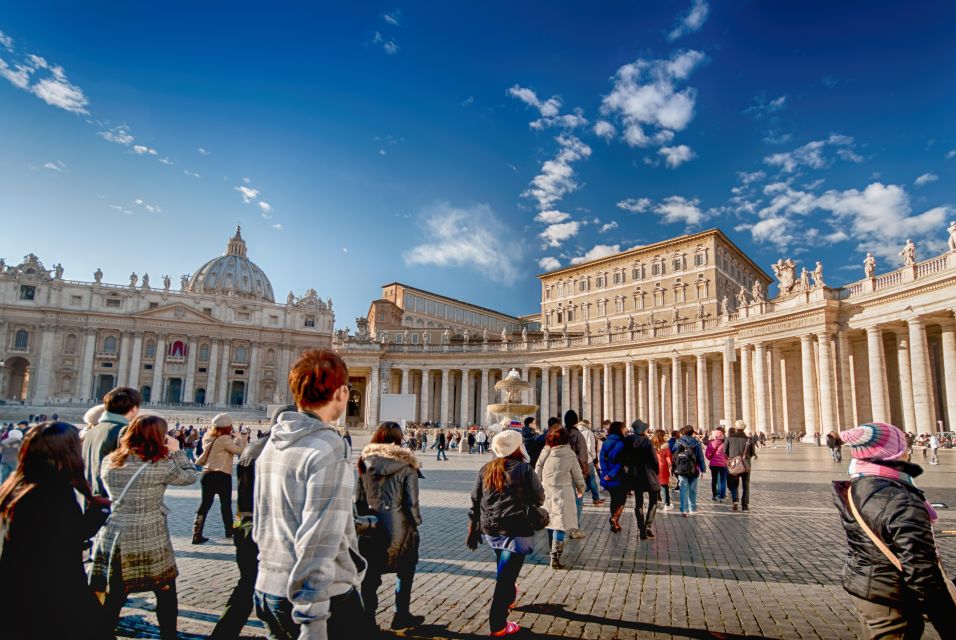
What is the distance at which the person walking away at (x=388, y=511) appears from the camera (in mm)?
4887

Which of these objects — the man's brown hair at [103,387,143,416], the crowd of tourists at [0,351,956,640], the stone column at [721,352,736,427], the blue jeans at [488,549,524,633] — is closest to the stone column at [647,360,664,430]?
the stone column at [721,352,736,427]

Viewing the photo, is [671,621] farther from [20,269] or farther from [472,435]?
[20,269]

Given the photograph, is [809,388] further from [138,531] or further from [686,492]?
[138,531]

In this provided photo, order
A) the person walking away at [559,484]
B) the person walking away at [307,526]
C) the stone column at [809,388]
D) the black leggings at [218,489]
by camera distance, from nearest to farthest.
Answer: the person walking away at [307,526], the person walking away at [559,484], the black leggings at [218,489], the stone column at [809,388]

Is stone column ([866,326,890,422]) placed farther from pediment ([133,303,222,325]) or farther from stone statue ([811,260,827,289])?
pediment ([133,303,222,325])

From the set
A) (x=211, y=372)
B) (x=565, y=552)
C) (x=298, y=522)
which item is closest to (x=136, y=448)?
(x=298, y=522)

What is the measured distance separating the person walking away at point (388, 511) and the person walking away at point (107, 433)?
8.08 feet

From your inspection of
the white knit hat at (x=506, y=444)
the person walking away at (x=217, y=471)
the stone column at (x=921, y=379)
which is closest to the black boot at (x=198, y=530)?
the person walking away at (x=217, y=471)

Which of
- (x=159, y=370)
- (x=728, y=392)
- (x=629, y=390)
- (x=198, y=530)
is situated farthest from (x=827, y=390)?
(x=159, y=370)

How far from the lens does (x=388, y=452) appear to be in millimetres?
5160

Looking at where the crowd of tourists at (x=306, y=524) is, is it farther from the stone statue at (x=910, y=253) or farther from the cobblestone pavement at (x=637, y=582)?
the stone statue at (x=910, y=253)

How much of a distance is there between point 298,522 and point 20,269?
353 ft

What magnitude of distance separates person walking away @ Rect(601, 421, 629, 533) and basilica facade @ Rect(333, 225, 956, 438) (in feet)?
80.1

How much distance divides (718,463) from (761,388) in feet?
79.1
